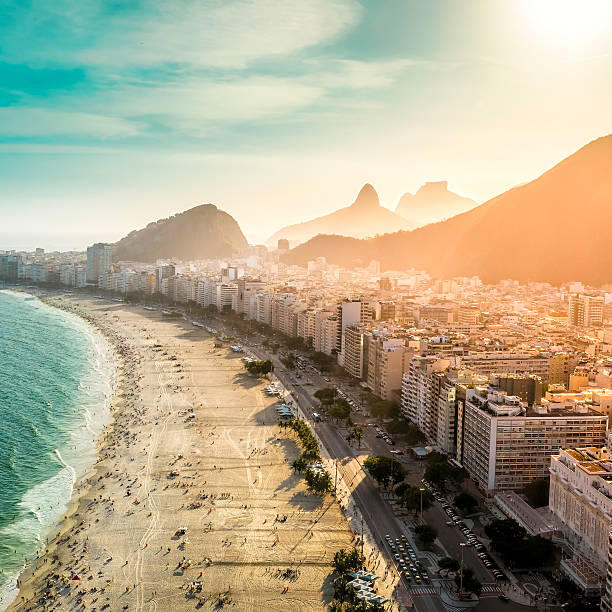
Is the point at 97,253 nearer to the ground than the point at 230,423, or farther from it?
farther from it

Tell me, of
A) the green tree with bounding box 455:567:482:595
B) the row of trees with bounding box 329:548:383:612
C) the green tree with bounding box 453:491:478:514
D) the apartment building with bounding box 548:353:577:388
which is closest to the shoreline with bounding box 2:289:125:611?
the row of trees with bounding box 329:548:383:612

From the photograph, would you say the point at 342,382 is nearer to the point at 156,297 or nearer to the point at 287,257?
the point at 156,297

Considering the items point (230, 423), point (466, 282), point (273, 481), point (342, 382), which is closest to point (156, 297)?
point (466, 282)

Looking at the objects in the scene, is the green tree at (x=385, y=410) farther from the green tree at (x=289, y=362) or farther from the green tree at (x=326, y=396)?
the green tree at (x=289, y=362)

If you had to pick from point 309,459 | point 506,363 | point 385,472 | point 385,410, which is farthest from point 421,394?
point 506,363

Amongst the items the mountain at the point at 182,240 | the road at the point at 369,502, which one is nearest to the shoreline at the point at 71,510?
the road at the point at 369,502
